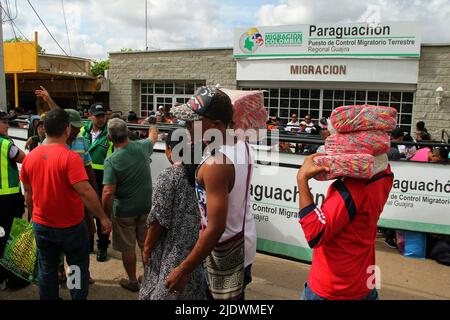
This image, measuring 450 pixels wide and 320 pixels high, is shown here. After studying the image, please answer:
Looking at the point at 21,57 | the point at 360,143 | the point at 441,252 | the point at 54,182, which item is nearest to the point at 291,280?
the point at 441,252

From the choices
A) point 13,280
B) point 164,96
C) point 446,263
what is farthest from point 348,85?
point 13,280

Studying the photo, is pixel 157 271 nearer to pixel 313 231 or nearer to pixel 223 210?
pixel 223 210

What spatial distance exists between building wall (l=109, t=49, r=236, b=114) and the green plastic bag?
44.2 feet

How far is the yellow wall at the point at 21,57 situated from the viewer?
1520 cm

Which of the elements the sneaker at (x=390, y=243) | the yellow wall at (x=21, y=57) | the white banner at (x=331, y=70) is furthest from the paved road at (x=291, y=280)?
the yellow wall at (x=21, y=57)

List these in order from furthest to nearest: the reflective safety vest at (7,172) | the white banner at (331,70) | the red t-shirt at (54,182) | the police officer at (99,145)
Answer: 1. the white banner at (331,70)
2. the police officer at (99,145)
3. the reflective safety vest at (7,172)
4. the red t-shirt at (54,182)

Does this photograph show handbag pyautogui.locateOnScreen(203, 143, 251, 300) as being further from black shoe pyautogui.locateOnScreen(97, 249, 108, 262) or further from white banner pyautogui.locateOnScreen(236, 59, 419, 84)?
white banner pyautogui.locateOnScreen(236, 59, 419, 84)

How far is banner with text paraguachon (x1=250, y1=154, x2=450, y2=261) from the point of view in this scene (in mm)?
4484

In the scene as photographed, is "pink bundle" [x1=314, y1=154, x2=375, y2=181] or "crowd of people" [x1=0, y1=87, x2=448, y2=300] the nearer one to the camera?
"pink bundle" [x1=314, y1=154, x2=375, y2=181]

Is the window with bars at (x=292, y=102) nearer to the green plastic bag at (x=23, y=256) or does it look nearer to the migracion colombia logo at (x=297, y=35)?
the migracion colombia logo at (x=297, y=35)

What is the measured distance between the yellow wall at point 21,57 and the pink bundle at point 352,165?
15.5 m

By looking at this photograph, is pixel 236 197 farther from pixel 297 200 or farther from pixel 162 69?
pixel 162 69

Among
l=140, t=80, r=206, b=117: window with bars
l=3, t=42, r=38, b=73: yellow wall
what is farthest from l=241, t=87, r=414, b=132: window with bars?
l=3, t=42, r=38, b=73: yellow wall

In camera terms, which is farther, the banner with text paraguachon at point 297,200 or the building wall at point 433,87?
the building wall at point 433,87
